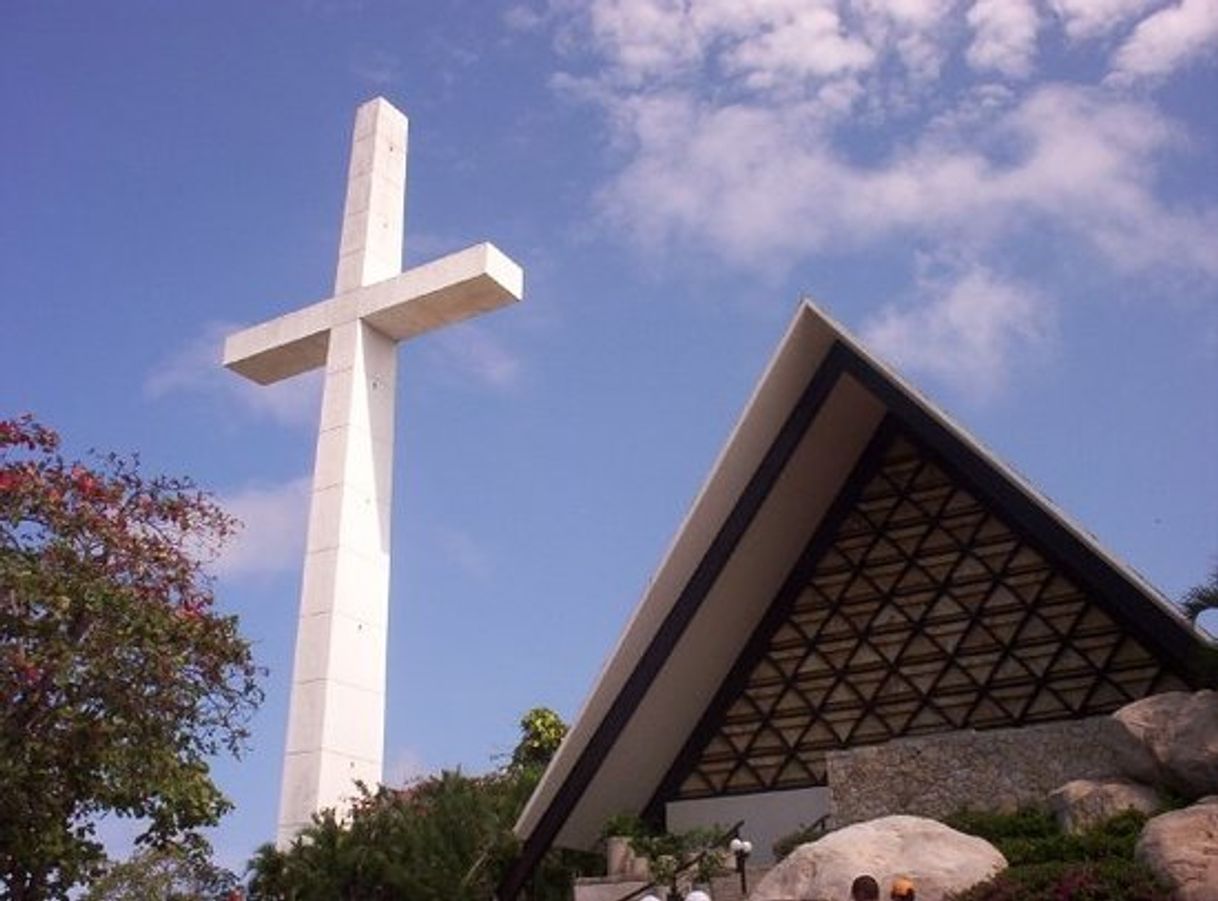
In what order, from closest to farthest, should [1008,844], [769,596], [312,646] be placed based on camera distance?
1. [1008,844]
2. [312,646]
3. [769,596]

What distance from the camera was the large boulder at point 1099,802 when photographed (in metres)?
12.7

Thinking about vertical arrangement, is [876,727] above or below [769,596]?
below

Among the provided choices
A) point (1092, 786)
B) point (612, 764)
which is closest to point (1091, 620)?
point (1092, 786)

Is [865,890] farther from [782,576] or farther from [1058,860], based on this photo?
[782,576]

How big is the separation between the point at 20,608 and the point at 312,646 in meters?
3.03

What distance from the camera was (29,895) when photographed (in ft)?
51.3

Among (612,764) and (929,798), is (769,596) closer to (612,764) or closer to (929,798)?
(612,764)

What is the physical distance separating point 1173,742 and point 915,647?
5.11m

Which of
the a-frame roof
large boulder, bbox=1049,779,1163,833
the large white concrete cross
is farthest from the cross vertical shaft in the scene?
large boulder, bbox=1049,779,1163,833

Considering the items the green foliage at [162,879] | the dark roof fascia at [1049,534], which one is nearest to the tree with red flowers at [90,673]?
the green foliage at [162,879]

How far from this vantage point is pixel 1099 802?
507 inches

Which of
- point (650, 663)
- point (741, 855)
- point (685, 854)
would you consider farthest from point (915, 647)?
point (741, 855)

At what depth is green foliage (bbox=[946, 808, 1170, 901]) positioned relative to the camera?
10.3 m

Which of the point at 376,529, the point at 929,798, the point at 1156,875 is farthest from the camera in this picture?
the point at 376,529
